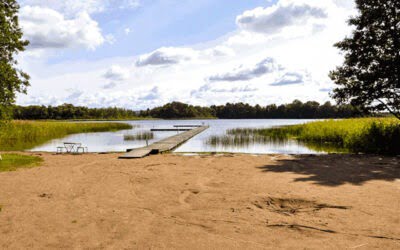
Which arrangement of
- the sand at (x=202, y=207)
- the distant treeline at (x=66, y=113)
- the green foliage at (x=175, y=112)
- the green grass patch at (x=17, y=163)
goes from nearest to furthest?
the sand at (x=202, y=207) < the green grass patch at (x=17, y=163) < the distant treeline at (x=66, y=113) < the green foliage at (x=175, y=112)

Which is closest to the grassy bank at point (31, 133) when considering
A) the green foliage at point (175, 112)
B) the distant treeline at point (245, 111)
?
the green foliage at point (175, 112)

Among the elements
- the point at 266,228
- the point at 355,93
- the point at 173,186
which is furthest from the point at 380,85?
the point at 266,228

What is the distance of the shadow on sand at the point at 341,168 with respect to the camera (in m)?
9.59

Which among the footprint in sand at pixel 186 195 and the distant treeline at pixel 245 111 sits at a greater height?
the distant treeline at pixel 245 111

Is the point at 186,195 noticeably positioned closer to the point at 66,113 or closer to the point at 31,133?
the point at 31,133

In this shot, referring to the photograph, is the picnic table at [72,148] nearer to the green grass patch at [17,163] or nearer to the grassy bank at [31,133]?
the green grass patch at [17,163]

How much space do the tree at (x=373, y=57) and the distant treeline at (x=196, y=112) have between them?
81.2 metres

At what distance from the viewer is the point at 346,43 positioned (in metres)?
17.0

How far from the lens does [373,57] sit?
16.5m

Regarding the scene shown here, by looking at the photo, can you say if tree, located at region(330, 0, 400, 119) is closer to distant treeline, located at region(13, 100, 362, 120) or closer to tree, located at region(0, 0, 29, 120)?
tree, located at region(0, 0, 29, 120)

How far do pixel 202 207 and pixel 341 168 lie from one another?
6975mm

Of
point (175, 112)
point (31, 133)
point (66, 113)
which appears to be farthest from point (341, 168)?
point (175, 112)

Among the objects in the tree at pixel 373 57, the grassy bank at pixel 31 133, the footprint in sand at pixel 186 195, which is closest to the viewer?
the footprint in sand at pixel 186 195

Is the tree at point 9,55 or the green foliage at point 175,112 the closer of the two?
the tree at point 9,55
